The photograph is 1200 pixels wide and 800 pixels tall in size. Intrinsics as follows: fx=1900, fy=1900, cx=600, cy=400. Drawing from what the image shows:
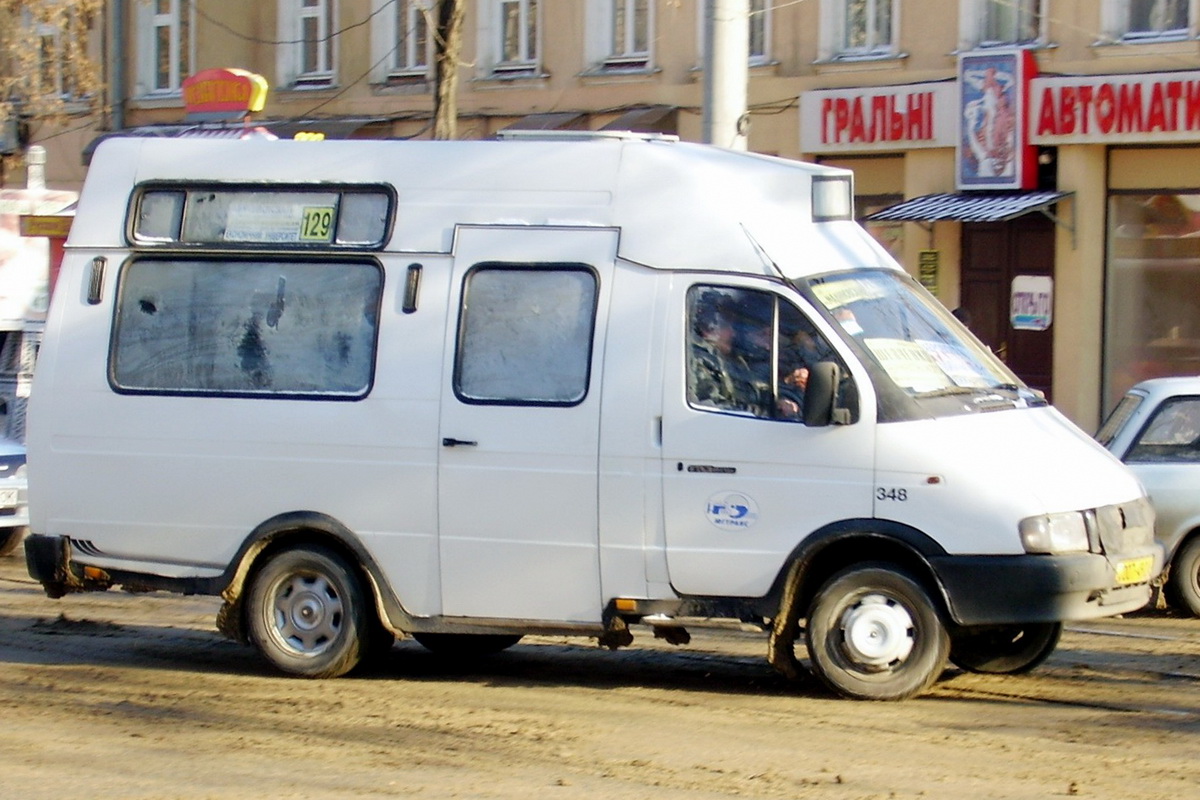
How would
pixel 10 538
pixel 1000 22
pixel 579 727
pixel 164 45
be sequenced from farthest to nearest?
pixel 164 45
pixel 1000 22
pixel 10 538
pixel 579 727

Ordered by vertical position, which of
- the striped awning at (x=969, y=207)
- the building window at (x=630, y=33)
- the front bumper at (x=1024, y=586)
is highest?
the building window at (x=630, y=33)

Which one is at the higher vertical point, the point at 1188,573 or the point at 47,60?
the point at 47,60

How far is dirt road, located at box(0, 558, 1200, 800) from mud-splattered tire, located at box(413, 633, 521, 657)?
13 centimetres

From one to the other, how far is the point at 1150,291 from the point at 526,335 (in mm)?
12711

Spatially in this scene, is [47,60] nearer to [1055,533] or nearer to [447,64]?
[447,64]

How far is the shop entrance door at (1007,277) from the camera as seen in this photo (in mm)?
20562

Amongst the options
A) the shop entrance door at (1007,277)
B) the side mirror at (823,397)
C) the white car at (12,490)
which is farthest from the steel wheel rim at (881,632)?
the shop entrance door at (1007,277)

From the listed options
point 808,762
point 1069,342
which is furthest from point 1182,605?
point 1069,342

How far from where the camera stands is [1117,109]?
19.2 m

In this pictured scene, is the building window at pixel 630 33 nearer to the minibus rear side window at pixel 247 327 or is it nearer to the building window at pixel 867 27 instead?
the building window at pixel 867 27

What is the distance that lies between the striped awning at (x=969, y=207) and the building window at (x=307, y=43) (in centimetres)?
899

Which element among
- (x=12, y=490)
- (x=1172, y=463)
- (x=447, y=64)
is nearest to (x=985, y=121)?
(x=447, y=64)

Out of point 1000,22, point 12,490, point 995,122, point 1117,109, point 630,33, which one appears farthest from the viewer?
point 630,33

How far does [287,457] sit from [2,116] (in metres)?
17.4
